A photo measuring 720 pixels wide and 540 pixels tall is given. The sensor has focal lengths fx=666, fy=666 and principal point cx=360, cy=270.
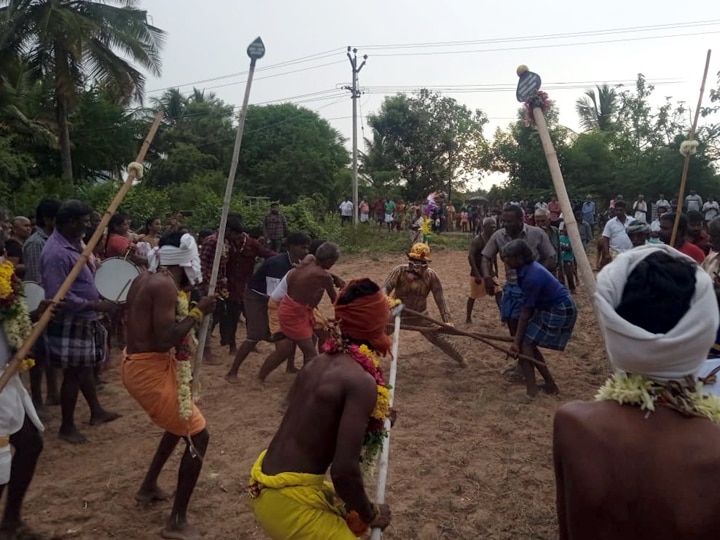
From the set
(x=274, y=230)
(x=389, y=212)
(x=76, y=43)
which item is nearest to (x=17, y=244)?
(x=274, y=230)

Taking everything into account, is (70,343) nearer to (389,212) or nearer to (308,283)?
(308,283)

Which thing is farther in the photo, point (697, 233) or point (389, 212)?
point (389, 212)

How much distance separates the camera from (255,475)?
2.86 meters

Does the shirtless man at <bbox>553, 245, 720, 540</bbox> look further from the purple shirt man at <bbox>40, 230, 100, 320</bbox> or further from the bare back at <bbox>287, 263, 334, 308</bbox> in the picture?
the bare back at <bbox>287, 263, 334, 308</bbox>

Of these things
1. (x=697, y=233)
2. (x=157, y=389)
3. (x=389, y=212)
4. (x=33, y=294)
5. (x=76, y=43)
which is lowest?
(x=157, y=389)

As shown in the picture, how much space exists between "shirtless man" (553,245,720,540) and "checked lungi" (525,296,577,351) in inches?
193

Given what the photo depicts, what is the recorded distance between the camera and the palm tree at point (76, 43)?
65.1 feet

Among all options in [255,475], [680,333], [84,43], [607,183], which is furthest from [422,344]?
[607,183]

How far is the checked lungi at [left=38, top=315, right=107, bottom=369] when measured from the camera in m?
5.64

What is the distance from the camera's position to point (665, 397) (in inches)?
68.5

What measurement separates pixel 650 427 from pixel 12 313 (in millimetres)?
3297

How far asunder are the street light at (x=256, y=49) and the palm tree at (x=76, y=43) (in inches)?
697

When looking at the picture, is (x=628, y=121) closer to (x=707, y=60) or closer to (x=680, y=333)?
(x=707, y=60)

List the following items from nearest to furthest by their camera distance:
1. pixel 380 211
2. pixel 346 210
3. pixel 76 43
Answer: pixel 76 43
pixel 346 210
pixel 380 211
